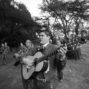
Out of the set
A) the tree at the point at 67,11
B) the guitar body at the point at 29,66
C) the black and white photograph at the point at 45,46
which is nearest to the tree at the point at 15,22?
the black and white photograph at the point at 45,46

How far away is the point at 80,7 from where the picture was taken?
1445 cm

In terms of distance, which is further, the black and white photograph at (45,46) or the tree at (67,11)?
the tree at (67,11)

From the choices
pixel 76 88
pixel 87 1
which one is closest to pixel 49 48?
pixel 76 88

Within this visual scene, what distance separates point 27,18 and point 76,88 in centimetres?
1627

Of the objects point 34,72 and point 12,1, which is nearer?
point 34,72

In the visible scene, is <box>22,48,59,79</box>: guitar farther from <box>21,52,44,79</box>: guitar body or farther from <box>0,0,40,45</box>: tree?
<box>0,0,40,45</box>: tree

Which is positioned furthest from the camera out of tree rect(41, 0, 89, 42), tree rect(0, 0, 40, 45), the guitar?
tree rect(0, 0, 40, 45)

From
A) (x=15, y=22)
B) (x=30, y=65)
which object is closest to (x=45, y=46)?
(x=30, y=65)

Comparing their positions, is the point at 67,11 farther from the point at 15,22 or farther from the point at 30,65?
the point at 30,65

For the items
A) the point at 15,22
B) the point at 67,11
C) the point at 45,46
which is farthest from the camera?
the point at 15,22

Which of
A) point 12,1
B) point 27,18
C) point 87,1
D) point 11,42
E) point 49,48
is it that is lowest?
point 11,42

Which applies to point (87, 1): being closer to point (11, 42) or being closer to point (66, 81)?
point (11, 42)

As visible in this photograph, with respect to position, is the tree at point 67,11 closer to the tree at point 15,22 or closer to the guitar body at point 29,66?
the tree at point 15,22

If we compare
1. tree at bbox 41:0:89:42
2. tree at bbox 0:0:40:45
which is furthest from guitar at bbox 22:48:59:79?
tree at bbox 0:0:40:45
